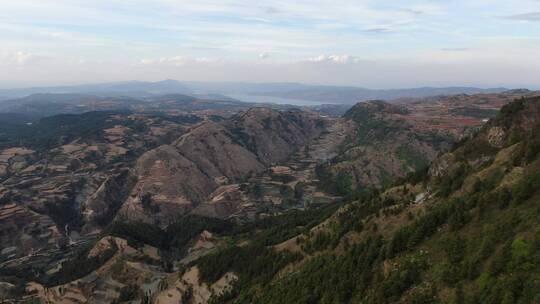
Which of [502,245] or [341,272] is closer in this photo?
[502,245]

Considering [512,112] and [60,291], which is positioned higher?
[512,112]

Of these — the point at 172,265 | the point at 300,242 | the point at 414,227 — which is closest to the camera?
the point at 414,227

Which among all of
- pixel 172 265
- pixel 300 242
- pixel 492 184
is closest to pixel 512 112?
pixel 492 184

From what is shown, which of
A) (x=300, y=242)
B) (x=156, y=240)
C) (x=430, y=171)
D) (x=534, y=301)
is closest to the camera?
(x=534, y=301)

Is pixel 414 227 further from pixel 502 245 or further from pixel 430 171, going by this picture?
pixel 430 171

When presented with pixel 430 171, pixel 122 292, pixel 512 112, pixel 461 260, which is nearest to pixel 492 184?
pixel 461 260

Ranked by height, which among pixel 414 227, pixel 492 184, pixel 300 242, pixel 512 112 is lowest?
pixel 300 242

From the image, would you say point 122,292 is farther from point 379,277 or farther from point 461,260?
point 461,260

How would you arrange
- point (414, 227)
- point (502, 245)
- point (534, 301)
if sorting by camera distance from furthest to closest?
point (414, 227)
point (502, 245)
point (534, 301)

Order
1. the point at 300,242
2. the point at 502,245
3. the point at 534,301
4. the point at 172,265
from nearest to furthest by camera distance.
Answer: the point at 534,301 → the point at 502,245 → the point at 300,242 → the point at 172,265
